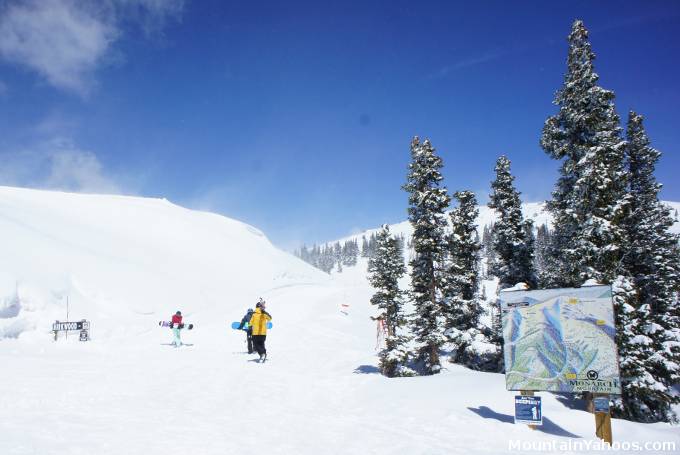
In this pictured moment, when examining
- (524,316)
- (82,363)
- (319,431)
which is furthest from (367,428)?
(82,363)

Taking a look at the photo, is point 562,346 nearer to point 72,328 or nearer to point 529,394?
point 529,394

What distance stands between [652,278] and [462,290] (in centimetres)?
1079

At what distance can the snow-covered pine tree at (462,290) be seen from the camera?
26.7 m

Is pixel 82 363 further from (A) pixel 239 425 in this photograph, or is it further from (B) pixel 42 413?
(A) pixel 239 425

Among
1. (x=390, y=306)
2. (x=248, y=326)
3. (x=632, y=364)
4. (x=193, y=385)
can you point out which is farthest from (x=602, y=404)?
(x=390, y=306)

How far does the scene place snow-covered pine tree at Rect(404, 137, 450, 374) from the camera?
80.2ft

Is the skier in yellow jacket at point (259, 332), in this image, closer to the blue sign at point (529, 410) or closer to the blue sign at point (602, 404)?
the blue sign at point (529, 410)

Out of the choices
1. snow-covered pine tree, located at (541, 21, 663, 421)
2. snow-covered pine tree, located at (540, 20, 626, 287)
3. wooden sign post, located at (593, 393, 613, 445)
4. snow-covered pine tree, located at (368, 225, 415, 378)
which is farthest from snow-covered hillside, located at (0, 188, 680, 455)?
snow-covered pine tree, located at (540, 20, 626, 287)

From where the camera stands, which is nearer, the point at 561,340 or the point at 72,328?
the point at 561,340

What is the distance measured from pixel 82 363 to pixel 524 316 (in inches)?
547

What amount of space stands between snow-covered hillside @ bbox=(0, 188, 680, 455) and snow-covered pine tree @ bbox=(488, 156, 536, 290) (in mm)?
10845

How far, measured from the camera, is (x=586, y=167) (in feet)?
59.8

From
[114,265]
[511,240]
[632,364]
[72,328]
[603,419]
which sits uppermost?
[511,240]

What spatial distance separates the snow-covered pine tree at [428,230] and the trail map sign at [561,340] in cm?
1450
